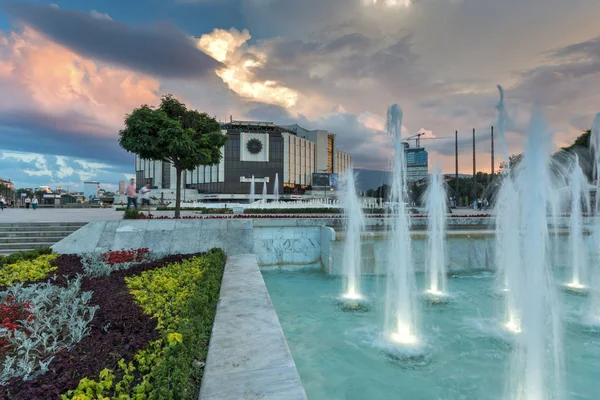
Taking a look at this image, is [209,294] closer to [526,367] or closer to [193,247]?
[526,367]

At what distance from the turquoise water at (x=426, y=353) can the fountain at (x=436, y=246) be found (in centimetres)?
86

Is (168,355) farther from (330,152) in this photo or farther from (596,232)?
(330,152)

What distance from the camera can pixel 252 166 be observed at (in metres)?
74.9

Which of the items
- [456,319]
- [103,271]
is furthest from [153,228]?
[456,319]

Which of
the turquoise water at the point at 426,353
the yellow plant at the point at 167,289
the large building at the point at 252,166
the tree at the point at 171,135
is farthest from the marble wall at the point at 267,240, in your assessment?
the large building at the point at 252,166

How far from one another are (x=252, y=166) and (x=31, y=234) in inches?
2547

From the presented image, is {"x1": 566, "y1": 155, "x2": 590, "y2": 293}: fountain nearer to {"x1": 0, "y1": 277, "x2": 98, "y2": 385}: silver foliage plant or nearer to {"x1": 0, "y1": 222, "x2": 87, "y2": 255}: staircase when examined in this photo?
{"x1": 0, "y1": 277, "x2": 98, "y2": 385}: silver foliage plant

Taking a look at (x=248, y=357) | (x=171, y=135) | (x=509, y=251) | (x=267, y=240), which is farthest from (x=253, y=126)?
(x=248, y=357)

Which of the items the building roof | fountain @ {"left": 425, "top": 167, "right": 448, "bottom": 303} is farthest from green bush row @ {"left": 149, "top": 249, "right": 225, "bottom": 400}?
the building roof

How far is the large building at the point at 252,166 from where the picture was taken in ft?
243

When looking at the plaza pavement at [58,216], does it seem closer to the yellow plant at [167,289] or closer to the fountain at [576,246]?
the yellow plant at [167,289]

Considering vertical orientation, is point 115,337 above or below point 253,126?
below

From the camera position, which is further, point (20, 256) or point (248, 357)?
point (20, 256)

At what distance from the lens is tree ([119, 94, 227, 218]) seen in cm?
1277
